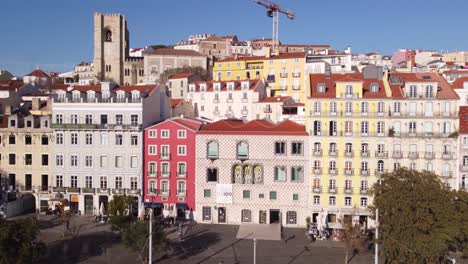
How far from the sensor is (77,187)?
61.3 m

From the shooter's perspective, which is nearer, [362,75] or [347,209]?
[347,209]

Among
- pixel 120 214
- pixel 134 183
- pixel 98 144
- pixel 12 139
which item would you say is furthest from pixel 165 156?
pixel 12 139

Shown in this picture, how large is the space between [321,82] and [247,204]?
1351 centimetres

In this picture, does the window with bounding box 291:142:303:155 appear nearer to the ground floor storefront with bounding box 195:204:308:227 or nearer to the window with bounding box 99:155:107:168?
the ground floor storefront with bounding box 195:204:308:227

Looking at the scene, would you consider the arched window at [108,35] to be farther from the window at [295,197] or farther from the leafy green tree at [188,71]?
the window at [295,197]

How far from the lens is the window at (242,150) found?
57.1 metres

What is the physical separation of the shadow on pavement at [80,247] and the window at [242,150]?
1358 cm

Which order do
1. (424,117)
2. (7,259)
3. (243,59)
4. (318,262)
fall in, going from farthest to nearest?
1. (243,59)
2. (424,117)
3. (318,262)
4. (7,259)

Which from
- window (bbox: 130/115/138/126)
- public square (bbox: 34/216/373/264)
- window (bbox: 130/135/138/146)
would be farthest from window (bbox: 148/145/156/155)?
public square (bbox: 34/216/373/264)

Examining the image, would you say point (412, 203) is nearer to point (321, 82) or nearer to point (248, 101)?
point (321, 82)

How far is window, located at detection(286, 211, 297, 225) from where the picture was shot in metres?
57.0

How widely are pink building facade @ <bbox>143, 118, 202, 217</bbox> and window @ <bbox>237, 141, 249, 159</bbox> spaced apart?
4437 mm

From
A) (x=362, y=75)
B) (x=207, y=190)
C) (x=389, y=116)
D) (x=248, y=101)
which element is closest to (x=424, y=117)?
(x=389, y=116)

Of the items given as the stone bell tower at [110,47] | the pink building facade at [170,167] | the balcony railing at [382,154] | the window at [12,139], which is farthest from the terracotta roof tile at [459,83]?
the stone bell tower at [110,47]
